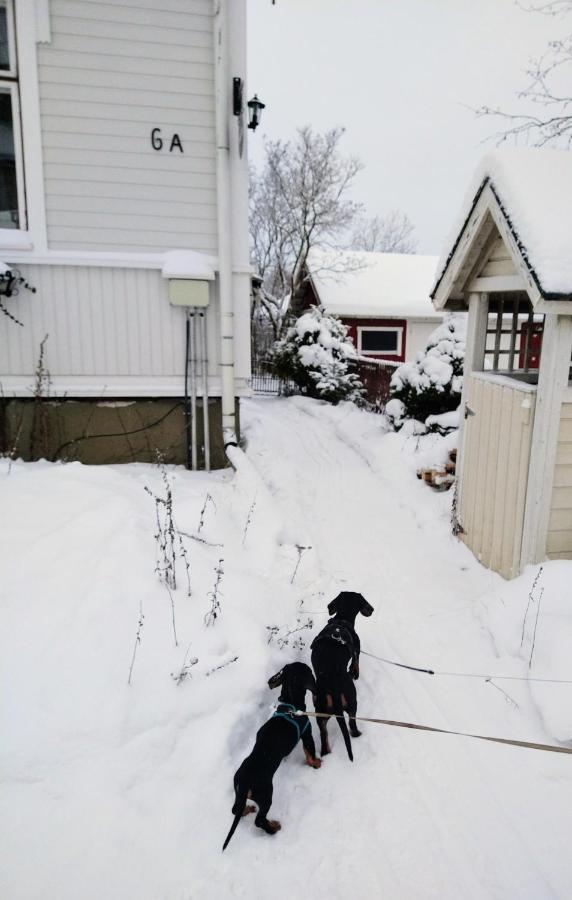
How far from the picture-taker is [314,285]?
61.1 feet

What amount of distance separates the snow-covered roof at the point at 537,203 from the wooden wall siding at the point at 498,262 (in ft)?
1.25

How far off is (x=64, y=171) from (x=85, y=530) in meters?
4.34

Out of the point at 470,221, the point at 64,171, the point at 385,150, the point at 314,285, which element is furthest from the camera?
the point at 385,150

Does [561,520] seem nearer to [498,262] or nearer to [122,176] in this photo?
[498,262]

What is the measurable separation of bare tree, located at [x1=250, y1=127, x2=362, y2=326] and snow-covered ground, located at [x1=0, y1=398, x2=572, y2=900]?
1613 centimetres

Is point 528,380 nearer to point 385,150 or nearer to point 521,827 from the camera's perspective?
point 521,827

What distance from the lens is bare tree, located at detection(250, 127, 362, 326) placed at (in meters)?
21.1

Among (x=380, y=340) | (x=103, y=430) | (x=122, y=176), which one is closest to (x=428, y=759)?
(x=103, y=430)

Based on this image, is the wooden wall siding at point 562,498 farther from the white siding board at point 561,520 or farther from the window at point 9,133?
the window at point 9,133

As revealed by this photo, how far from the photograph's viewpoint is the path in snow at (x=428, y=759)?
91.0 inches

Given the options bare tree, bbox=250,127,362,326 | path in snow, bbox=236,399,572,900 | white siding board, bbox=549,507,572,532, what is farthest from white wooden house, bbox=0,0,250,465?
bare tree, bbox=250,127,362,326

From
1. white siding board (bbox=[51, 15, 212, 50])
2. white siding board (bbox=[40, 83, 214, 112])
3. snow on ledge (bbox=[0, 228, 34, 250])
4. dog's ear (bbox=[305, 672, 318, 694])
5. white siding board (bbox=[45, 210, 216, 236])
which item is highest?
white siding board (bbox=[51, 15, 212, 50])

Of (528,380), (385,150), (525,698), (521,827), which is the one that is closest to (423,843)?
(521,827)

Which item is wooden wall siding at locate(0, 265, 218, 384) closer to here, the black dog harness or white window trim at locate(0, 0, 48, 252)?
white window trim at locate(0, 0, 48, 252)
